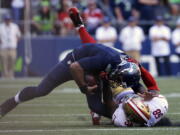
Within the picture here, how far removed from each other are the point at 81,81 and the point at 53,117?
1400 millimetres

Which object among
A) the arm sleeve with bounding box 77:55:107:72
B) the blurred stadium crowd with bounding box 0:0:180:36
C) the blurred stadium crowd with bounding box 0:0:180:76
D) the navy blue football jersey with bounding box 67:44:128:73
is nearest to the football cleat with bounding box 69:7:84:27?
the navy blue football jersey with bounding box 67:44:128:73

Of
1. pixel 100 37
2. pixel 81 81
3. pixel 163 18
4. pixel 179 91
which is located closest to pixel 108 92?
pixel 81 81

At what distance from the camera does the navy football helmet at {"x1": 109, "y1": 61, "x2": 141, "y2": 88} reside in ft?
23.5

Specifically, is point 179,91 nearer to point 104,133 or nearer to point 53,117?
point 53,117

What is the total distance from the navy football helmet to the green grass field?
0.53 meters

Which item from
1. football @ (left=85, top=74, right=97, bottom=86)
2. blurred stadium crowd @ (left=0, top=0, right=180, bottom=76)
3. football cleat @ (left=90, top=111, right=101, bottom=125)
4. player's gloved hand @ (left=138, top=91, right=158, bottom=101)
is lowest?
blurred stadium crowd @ (left=0, top=0, right=180, bottom=76)

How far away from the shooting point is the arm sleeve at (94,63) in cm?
728

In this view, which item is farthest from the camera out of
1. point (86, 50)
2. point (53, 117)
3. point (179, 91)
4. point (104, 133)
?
point (179, 91)

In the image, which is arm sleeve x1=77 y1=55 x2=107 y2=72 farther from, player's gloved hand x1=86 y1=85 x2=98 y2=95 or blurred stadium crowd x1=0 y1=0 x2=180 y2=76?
blurred stadium crowd x1=0 y1=0 x2=180 y2=76

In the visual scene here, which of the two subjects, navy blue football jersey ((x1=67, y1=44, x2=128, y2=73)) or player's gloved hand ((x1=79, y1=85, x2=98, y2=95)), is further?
player's gloved hand ((x1=79, y1=85, x2=98, y2=95))

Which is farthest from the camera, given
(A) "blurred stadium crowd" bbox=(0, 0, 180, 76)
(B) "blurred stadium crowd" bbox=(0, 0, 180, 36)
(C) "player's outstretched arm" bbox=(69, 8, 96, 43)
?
(B) "blurred stadium crowd" bbox=(0, 0, 180, 36)

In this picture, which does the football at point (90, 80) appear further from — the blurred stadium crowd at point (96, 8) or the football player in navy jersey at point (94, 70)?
the blurred stadium crowd at point (96, 8)

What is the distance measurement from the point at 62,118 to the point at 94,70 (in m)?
1.30

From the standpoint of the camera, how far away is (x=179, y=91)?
12703mm
